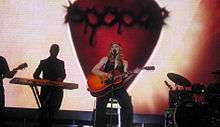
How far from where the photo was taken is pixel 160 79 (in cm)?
839

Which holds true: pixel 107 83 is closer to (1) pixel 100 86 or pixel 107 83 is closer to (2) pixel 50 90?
(1) pixel 100 86

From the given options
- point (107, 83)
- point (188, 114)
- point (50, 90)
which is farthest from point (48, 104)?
point (188, 114)

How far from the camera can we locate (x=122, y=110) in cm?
729

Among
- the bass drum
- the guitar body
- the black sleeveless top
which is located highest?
the black sleeveless top

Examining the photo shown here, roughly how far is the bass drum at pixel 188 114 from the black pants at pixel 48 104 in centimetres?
195

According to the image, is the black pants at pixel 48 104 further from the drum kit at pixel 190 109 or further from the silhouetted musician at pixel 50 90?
the drum kit at pixel 190 109

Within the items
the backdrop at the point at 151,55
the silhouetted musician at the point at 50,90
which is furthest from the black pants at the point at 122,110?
the backdrop at the point at 151,55

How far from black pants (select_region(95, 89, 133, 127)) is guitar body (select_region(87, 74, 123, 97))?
0.09 m

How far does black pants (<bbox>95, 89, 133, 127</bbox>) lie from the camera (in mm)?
7250

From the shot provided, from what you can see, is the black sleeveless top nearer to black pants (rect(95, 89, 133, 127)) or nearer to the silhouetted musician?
black pants (rect(95, 89, 133, 127))

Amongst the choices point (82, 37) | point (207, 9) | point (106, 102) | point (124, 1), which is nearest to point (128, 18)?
point (124, 1)

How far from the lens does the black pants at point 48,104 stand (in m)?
7.02

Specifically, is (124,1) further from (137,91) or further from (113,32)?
(137,91)

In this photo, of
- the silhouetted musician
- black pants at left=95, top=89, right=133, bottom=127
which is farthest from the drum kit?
the silhouetted musician
